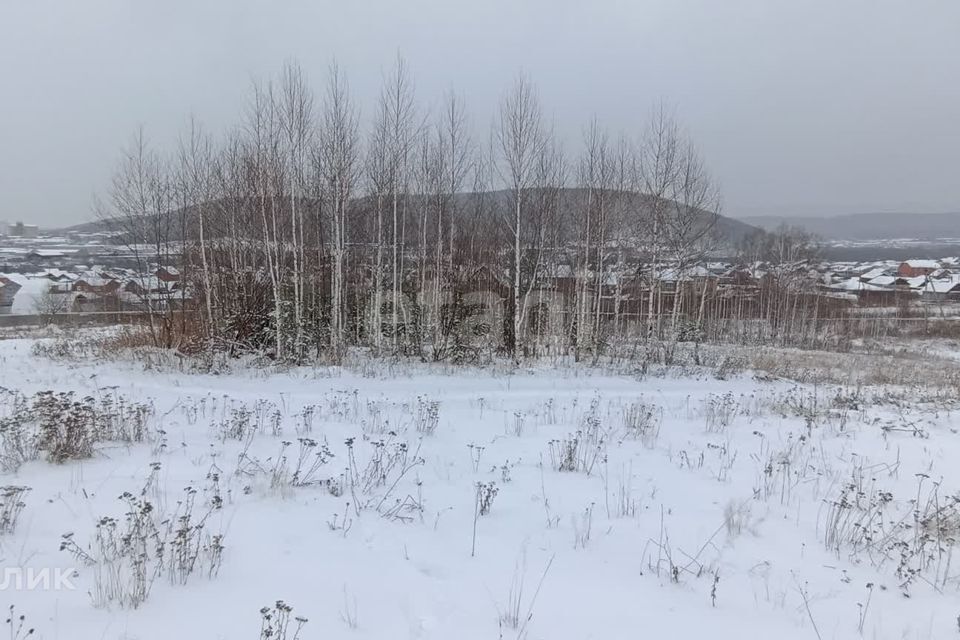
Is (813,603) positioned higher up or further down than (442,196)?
further down

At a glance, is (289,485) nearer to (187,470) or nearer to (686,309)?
(187,470)

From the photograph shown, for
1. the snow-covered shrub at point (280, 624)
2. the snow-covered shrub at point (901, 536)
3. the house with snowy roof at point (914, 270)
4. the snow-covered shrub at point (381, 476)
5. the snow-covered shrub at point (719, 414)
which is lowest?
the snow-covered shrub at point (719, 414)

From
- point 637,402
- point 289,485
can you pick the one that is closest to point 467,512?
point 289,485

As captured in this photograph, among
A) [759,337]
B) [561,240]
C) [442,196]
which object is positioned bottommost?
[759,337]

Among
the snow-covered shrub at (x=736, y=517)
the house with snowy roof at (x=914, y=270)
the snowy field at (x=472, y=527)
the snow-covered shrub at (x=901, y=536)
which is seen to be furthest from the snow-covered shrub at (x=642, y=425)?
the house with snowy roof at (x=914, y=270)

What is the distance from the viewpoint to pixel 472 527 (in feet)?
13.6

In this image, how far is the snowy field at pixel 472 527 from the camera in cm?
299

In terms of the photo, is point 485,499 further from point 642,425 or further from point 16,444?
point 16,444

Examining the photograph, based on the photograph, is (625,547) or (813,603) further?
(625,547)

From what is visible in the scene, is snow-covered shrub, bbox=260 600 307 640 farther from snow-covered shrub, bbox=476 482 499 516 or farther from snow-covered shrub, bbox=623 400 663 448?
snow-covered shrub, bbox=623 400 663 448

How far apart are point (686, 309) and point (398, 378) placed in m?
39.6

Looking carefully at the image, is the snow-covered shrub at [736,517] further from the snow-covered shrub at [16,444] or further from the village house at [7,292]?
the village house at [7,292]

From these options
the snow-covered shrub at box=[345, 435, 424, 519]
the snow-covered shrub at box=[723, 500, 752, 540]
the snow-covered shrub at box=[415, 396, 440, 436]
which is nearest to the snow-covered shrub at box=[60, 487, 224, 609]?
the snow-covered shrub at box=[345, 435, 424, 519]

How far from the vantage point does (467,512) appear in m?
4.45
